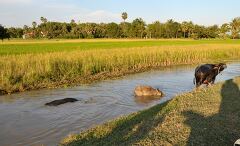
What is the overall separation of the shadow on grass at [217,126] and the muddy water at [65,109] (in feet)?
11.2

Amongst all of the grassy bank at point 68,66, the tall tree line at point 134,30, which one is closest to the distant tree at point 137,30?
the tall tree line at point 134,30

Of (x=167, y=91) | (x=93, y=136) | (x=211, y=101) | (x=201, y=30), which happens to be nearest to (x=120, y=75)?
(x=167, y=91)

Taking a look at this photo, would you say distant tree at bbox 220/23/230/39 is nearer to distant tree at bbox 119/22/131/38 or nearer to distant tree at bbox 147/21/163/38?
distant tree at bbox 147/21/163/38

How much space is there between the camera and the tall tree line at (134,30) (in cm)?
9962

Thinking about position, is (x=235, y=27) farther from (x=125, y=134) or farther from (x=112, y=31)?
(x=125, y=134)

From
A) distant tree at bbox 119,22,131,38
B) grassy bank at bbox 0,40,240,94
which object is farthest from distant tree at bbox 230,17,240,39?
grassy bank at bbox 0,40,240,94

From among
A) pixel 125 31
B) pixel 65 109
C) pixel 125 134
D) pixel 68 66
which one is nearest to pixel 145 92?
pixel 65 109

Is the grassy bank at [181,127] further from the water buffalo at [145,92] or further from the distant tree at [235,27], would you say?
the distant tree at [235,27]

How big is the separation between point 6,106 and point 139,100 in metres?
4.81

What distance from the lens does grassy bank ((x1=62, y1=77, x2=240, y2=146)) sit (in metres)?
6.07

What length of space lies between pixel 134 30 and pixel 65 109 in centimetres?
8904

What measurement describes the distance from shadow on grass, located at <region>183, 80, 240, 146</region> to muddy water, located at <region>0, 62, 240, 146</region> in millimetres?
3405

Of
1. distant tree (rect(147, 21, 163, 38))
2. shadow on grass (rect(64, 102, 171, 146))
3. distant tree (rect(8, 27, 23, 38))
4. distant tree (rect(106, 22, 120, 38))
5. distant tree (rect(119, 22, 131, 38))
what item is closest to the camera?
shadow on grass (rect(64, 102, 171, 146))

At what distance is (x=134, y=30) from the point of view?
99.6 m
